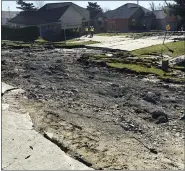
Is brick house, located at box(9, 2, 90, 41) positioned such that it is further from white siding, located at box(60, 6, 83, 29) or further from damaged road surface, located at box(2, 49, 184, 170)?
damaged road surface, located at box(2, 49, 184, 170)

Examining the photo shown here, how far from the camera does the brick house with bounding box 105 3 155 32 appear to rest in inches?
2376

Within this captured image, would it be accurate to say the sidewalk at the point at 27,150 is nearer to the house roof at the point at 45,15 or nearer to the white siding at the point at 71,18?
the house roof at the point at 45,15

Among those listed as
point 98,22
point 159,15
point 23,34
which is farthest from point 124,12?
point 23,34

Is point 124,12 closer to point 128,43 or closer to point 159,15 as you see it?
point 159,15

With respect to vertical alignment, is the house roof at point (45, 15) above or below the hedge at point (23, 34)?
above

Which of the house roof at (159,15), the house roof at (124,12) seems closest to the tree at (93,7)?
the house roof at (124,12)

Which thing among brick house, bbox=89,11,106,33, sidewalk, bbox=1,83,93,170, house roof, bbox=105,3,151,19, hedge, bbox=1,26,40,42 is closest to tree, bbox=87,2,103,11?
house roof, bbox=105,3,151,19

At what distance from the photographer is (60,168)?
19.8 ft

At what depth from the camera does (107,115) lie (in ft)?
32.8

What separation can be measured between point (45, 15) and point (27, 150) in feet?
156

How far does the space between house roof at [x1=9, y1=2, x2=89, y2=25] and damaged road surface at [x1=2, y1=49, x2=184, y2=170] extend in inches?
1306

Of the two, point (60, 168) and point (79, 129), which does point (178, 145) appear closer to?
point (79, 129)

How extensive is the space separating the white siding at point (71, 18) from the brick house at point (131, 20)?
36.0ft

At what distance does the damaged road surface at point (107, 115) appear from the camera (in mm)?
6918
